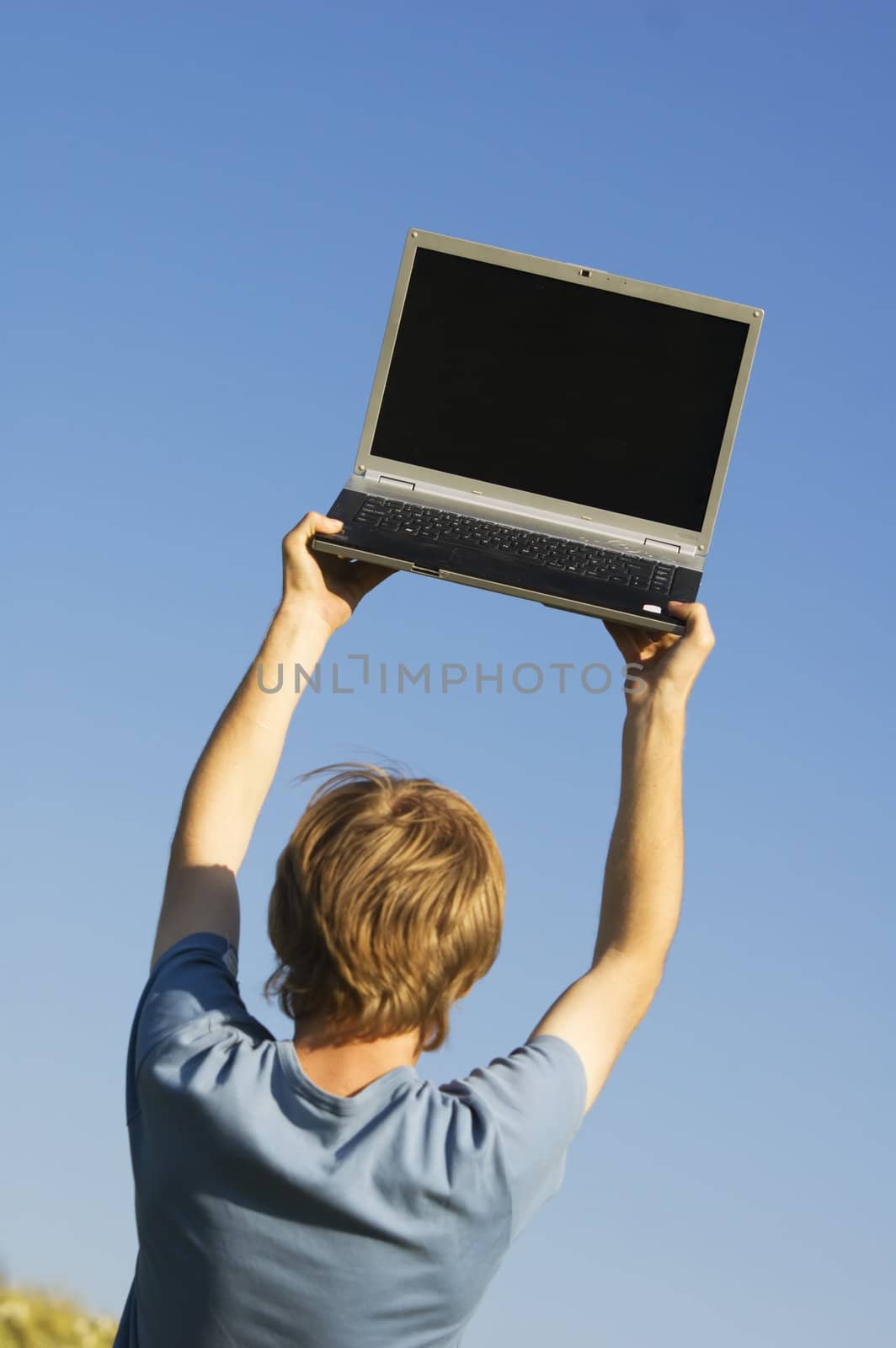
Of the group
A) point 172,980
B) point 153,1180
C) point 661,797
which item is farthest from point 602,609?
point 153,1180

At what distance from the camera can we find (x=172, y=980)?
1693 mm

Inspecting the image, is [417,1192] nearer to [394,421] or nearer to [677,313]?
[394,421]

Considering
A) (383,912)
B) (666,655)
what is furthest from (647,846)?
(383,912)

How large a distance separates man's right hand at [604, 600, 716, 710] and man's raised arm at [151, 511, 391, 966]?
22.3 inches

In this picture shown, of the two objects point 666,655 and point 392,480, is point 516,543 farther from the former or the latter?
point 666,655

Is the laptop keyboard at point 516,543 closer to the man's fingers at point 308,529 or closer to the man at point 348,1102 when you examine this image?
the man's fingers at point 308,529

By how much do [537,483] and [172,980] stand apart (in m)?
2.42

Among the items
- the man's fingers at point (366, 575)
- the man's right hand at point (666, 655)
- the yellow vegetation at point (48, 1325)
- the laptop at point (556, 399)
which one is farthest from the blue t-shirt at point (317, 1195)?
the yellow vegetation at point (48, 1325)

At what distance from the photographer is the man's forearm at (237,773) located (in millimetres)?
1993

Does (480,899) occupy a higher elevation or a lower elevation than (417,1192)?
higher

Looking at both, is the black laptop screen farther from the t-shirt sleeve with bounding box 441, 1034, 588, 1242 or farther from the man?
the t-shirt sleeve with bounding box 441, 1034, 588, 1242

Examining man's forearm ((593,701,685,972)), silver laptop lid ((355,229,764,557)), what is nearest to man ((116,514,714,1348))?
man's forearm ((593,701,685,972))

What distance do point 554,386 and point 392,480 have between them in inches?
22.8

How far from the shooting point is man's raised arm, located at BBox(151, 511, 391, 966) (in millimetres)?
1870
